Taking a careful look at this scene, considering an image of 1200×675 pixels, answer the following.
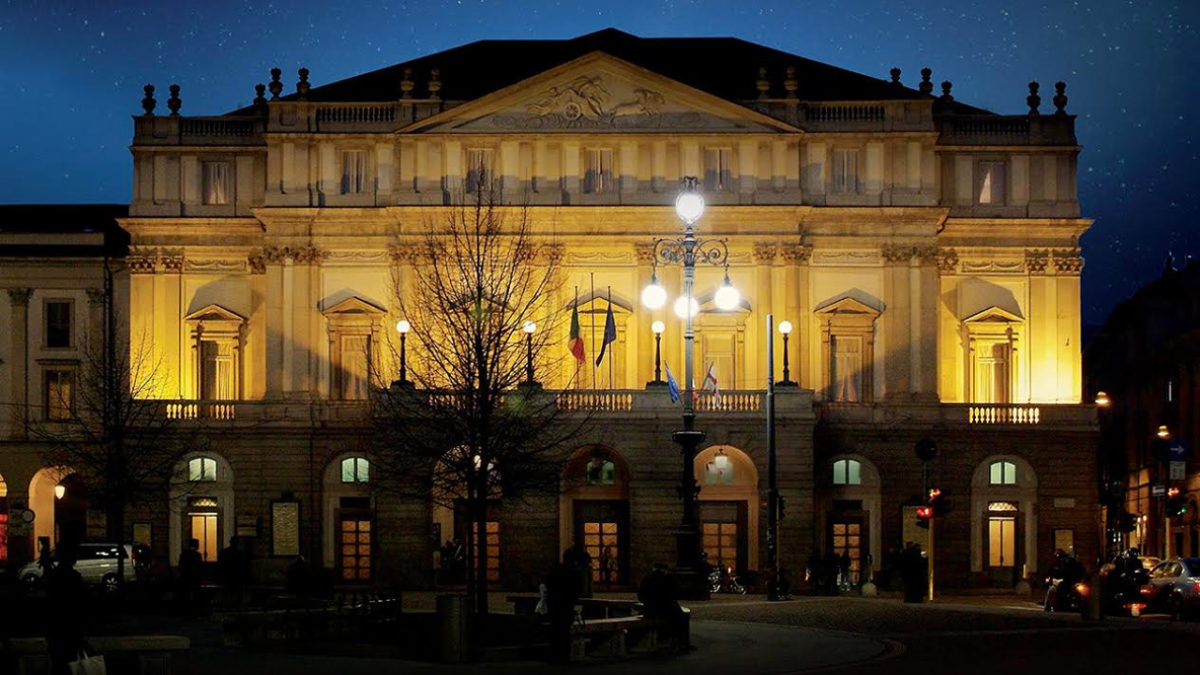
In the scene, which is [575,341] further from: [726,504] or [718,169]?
[718,169]

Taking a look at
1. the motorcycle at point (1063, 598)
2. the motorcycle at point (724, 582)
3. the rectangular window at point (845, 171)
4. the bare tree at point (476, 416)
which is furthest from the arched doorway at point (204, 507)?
the motorcycle at point (1063, 598)

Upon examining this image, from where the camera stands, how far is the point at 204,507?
7306 centimetres

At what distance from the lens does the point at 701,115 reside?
73.8 metres

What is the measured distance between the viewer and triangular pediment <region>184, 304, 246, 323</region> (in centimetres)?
7612

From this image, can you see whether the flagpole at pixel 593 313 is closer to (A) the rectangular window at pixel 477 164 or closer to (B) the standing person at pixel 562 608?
(A) the rectangular window at pixel 477 164

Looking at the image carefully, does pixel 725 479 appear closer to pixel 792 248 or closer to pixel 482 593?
pixel 792 248

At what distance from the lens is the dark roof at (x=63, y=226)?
81250 mm

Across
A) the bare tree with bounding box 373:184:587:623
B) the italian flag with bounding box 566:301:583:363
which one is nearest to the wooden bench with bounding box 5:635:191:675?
the bare tree with bounding box 373:184:587:623

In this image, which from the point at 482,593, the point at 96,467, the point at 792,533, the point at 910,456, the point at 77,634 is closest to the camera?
the point at 77,634

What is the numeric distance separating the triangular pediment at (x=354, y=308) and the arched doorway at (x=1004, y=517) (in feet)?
75.8

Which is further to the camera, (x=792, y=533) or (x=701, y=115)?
(x=701, y=115)

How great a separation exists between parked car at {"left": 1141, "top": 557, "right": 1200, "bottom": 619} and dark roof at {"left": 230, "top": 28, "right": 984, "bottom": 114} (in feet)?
90.0

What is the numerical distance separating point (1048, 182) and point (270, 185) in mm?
29596

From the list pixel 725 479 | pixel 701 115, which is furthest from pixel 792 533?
pixel 701 115
